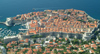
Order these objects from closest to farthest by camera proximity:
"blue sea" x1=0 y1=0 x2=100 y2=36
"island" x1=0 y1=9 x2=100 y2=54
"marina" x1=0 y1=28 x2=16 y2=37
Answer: "island" x1=0 y1=9 x2=100 y2=54, "marina" x1=0 y1=28 x2=16 y2=37, "blue sea" x1=0 y1=0 x2=100 y2=36

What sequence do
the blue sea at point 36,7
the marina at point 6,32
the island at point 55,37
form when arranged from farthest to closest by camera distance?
1. the blue sea at point 36,7
2. the marina at point 6,32
3. the island at point 55,37

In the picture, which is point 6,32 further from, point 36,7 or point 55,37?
point 36,7

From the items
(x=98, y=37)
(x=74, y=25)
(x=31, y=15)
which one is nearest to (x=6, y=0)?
(x=31, y=15)

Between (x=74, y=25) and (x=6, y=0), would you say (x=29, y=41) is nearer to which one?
(x=74, y=25)

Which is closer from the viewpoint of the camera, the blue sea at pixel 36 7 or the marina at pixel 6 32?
the marina at pixel 6 32

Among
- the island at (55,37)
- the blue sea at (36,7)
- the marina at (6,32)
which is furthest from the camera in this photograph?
the blue sea at (36,7)

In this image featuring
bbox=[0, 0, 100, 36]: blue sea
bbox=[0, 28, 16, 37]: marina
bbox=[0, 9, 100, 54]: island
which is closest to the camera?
bbox=[0, 9, 100, 54]: island

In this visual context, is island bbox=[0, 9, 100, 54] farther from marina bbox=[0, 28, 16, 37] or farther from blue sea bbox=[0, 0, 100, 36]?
blue sea bbox=[0, 0, 100, 36]

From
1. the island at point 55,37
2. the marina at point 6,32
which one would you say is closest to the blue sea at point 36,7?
the marina at point 6,32

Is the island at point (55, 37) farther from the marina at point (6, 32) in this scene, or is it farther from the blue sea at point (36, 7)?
the blue sea at point (36, 7)

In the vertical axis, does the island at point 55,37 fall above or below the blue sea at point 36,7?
below

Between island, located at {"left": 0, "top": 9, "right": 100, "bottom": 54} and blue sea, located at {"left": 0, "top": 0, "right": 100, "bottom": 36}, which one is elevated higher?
blue sea, located at {"left": 0, "top": 0, "right": 100, "bottom": 36}

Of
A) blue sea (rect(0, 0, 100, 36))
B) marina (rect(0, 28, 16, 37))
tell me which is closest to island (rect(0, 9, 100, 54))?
marina (rect(0, 28, 16, 37))
